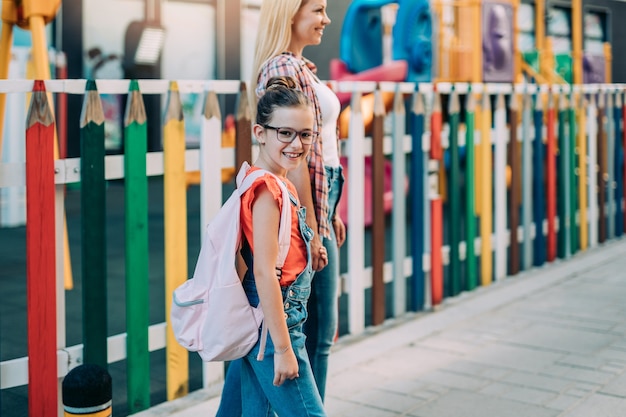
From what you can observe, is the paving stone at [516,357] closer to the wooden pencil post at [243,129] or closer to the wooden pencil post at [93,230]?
the wooden pencil post at [243,129]

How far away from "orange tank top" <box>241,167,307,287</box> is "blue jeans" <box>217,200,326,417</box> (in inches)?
0.7

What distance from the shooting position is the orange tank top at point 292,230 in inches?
102

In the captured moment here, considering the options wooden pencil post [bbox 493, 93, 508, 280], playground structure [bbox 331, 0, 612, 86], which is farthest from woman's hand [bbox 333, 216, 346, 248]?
playground structure [bbox 331, 0, 612, 86]

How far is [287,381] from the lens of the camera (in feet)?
8.52

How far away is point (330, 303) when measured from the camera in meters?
3.55

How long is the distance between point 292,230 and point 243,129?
5.79 ft

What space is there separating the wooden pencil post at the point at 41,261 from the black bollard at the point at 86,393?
1018 millimetres

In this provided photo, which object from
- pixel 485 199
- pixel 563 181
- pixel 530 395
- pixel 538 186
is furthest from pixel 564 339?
pixel 563 181

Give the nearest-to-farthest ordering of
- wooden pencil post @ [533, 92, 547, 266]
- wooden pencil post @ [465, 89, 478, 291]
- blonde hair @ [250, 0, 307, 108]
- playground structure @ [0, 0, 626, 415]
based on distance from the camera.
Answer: blonde hair @ [250, 0, 307, 108] → playground structure @ [0, 0, 626, 415] → wooden pencil post @ [465, 89, 478, 291] → wooden pencil post @ [533, 92, 547, 266]

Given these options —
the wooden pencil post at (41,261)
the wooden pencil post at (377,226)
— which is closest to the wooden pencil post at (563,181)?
the wooden pencil post at (377,226)

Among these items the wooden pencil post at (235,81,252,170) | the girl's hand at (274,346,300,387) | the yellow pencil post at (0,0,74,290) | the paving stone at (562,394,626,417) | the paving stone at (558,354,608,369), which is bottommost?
the paving stone at (562,394,626,417)

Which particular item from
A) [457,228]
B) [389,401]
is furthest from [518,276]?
[389,401]

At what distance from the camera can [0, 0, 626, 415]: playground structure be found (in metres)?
3.68

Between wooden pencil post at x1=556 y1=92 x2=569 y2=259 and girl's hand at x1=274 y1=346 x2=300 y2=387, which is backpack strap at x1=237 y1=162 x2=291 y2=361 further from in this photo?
wooden pencil post at x1=556 y1=92 x2=569 y2=259
